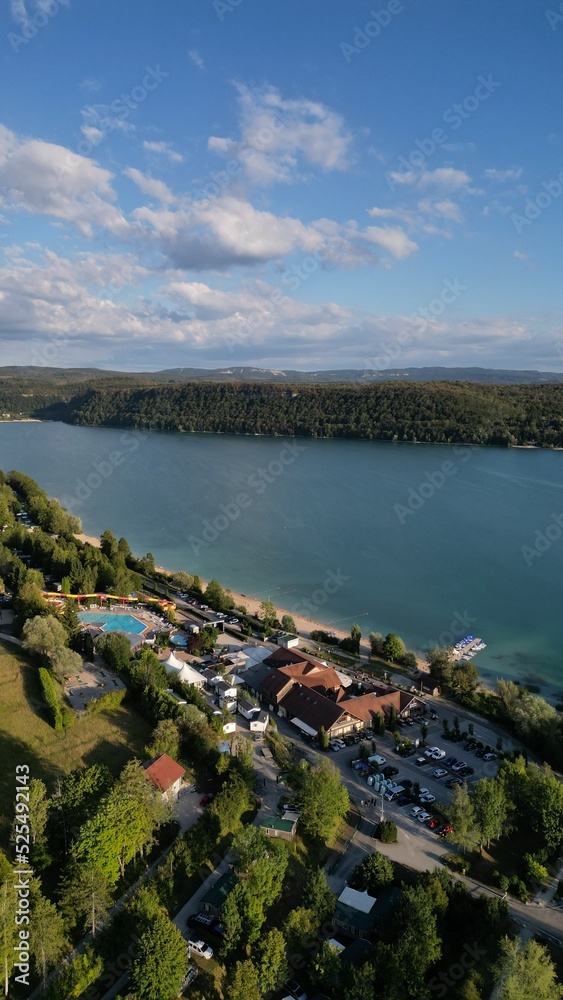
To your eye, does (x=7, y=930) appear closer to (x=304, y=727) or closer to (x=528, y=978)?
(x=528, y=978)

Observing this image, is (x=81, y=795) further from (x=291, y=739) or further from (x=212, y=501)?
(x=212, y=501)

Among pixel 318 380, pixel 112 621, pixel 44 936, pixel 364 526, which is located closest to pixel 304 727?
pixel 44 936

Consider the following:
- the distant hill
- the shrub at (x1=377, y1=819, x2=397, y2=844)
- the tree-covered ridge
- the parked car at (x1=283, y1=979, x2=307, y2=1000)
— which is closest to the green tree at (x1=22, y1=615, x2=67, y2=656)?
the shrub at (x1=377, y1=819, x2=397, y2=844)

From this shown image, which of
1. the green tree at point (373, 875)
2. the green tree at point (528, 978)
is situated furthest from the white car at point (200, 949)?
the green tree at point (528, 978)

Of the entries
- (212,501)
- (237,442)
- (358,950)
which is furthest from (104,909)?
(237,442)

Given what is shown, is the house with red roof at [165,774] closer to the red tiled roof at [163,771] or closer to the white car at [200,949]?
the red tiled roof at [163,771]

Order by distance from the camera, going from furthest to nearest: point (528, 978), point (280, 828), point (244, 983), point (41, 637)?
point (41, 637)
point (280, 828)
point (528, 978)
point (244, 983)
